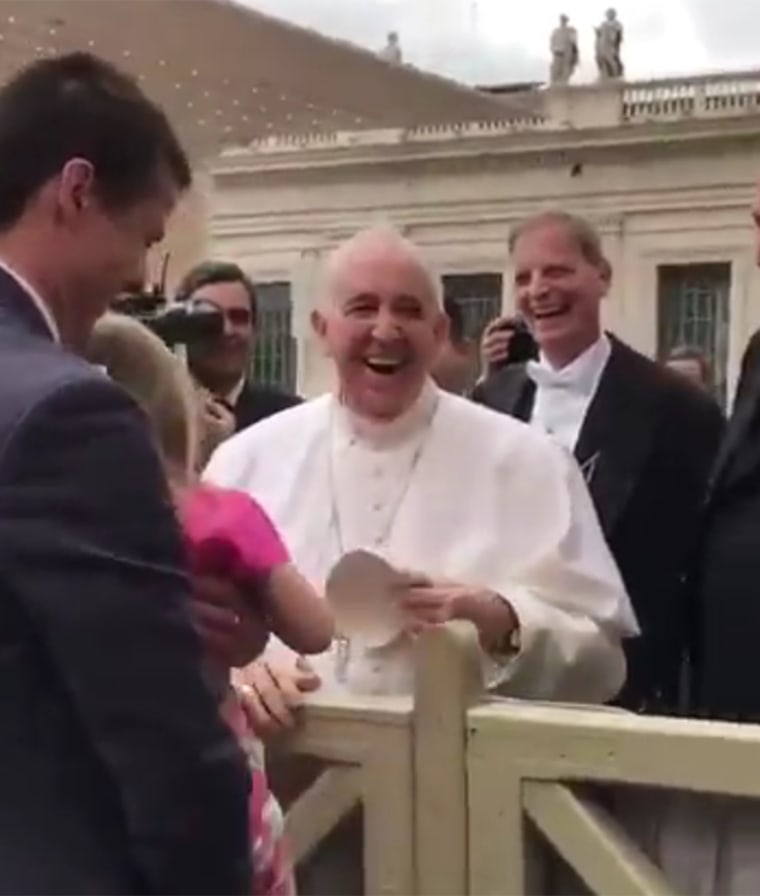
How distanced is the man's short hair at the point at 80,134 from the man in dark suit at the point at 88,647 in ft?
0.09

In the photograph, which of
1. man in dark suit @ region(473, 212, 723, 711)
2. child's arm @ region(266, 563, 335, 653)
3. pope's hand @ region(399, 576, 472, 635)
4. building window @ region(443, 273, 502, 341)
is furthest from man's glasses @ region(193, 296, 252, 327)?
building window @ region(443, 273, 502, 341)

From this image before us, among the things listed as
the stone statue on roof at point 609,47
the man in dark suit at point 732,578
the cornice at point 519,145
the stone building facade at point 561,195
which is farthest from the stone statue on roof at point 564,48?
the man in dark suit at point 732,578

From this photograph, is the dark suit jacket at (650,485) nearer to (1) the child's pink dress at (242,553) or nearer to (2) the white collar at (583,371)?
(2) the white collar at (583,371)

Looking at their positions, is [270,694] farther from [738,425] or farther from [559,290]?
[559,290]

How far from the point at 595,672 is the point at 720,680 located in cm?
55

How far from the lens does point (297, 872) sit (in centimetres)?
275

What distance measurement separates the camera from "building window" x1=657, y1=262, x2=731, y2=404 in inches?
1107

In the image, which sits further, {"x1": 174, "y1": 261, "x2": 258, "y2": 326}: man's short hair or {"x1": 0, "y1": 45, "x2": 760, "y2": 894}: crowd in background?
{"x1": 174, "y1": 261, "x2": 258, "y2": 326}: man's short hair

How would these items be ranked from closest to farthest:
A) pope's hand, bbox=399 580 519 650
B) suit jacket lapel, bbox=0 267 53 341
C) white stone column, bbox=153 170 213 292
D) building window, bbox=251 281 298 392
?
suit jacket lapel, bbox=0 267 53 341 → white stone column, bbox=153 170 213 292 → pope's hand, bbox=399 580 519 650 → building window, bbox=251 281 298 392

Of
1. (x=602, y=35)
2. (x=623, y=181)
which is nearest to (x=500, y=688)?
(x=623, y=181)

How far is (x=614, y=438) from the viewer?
422 centimetres

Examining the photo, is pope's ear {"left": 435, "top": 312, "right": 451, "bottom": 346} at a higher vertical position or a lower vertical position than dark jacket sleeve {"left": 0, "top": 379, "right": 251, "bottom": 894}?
higher

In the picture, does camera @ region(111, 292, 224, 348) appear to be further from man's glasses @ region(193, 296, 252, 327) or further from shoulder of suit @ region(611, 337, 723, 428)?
shoulder of suit @ region(611, 337, 723, 428)

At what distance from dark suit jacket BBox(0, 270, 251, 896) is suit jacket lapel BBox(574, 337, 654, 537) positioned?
2403 millimetres
